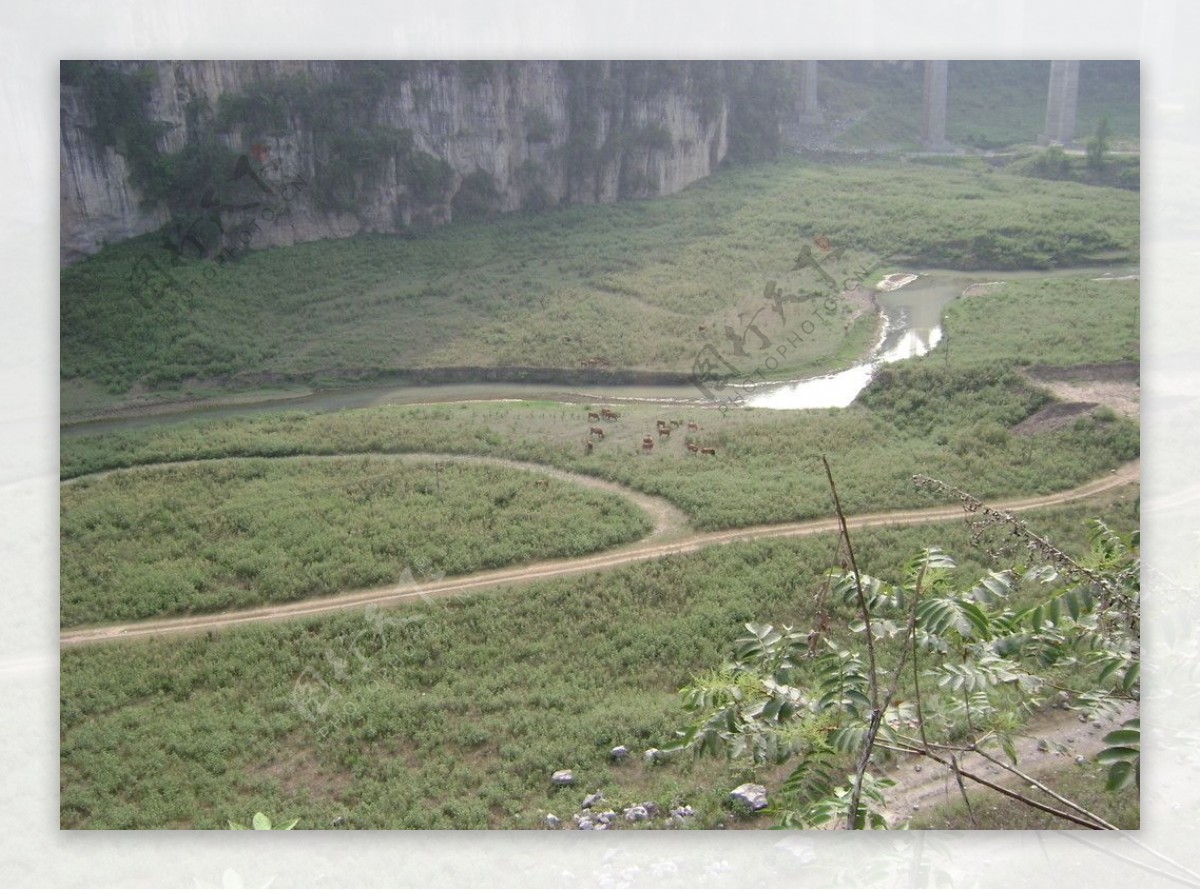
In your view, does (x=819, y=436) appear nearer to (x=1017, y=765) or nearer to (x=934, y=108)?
(x=934, y=108)

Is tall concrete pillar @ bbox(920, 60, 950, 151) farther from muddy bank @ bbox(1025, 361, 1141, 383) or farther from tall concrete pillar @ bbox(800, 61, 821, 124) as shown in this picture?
muddy bank @ bbox(1025, 361, 1141, 383)

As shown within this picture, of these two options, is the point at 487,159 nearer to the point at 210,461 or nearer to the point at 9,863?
the point at 210,461

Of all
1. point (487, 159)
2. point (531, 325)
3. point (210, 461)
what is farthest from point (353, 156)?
point (210, 461)

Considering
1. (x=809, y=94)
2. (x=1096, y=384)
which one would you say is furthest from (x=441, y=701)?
(x=809, y=94)

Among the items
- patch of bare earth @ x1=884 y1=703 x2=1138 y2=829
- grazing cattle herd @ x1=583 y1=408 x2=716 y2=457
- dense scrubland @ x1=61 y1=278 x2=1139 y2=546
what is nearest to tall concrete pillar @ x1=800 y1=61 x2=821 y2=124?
dense scrubland @ x1=61 y1=278 x2=1139 y2=546

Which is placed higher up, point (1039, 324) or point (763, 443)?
point (1039, 324)

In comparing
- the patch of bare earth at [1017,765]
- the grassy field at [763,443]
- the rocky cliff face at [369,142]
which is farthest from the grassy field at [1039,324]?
the rocky cliff face at [369,142]
